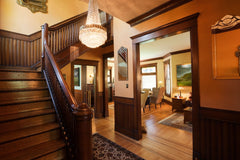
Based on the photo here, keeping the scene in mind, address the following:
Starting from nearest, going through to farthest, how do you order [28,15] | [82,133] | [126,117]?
[82,133] → [126,117] → [28,15]

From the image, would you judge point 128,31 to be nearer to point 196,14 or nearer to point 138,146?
point 196,14

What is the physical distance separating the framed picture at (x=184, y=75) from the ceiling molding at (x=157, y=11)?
4.06 meters

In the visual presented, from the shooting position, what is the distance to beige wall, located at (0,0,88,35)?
9.80 ft

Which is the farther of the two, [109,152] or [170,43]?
[170,43]

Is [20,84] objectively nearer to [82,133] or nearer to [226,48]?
[82,133]

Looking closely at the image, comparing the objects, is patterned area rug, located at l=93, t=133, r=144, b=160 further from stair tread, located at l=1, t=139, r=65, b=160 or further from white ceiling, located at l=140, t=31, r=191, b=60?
white ceiling, located at l=140, t=31, r=191, b=60

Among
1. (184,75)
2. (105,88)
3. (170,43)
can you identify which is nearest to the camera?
(170,43)

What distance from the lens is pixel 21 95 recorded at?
185 centimetres

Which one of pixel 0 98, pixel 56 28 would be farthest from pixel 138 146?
pixel 56 28

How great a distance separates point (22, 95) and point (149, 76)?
290 inches

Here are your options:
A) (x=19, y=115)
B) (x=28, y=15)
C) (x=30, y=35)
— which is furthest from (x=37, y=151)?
(x=28, y=15)

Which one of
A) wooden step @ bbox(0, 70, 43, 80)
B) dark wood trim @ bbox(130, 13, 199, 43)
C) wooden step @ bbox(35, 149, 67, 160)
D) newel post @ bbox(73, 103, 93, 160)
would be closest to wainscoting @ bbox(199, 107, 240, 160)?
dark wood trim @ bbox(130, 13, 199, 43)

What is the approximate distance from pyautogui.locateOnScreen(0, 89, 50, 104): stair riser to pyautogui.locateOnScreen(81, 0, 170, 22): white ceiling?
188 cm

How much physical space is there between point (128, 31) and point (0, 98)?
9.34 ft
